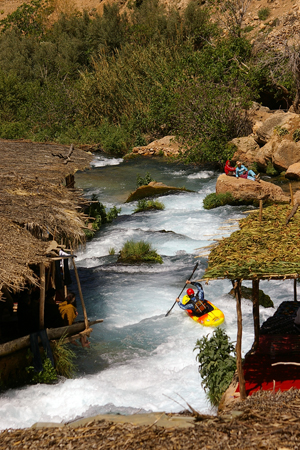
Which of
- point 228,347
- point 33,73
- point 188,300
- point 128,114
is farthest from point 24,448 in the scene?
point 33,73

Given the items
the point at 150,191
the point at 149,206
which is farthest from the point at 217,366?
the point at 150,191

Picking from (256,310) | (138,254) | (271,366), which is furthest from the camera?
(138,254)

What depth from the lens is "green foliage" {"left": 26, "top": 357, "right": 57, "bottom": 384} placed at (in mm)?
8728

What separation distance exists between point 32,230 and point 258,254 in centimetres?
473

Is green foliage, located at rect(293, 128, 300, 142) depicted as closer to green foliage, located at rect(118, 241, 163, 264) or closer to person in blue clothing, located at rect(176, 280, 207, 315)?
green foliage, located at rect(118, 241, 163, 264)

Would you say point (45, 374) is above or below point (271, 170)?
below

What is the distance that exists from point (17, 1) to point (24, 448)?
213ft

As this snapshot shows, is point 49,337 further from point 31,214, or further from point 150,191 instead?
point 150,191

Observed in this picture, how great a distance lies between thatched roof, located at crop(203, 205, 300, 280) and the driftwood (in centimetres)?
331

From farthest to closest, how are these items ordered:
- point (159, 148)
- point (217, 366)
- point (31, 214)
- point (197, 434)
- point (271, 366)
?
point (159, 148), point (31, 214), point (217, 366), point (271, 366), point (197, 434)

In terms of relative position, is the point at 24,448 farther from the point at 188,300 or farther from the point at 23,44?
the point at 23,44

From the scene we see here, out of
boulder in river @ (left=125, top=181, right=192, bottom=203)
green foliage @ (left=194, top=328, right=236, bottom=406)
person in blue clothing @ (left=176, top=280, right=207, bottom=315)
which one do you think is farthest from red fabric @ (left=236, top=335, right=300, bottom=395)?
boulder in river @ (left=125, top=181, right=192, bottom=203)

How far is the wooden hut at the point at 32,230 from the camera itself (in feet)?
27.6

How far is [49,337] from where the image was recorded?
9.05 m
